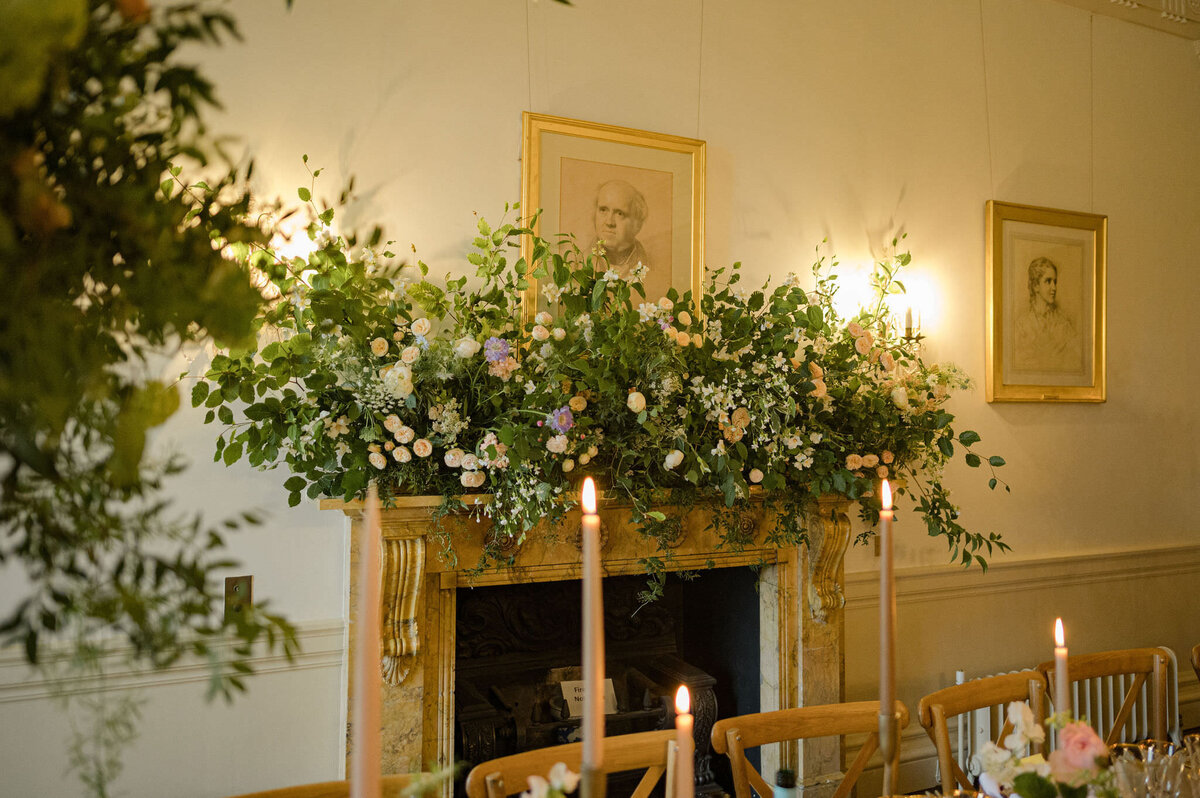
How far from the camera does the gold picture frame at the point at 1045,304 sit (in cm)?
358

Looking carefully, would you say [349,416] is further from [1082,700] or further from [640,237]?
[1082,700]

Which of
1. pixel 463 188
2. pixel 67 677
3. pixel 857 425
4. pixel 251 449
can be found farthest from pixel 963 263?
pixel 67 677

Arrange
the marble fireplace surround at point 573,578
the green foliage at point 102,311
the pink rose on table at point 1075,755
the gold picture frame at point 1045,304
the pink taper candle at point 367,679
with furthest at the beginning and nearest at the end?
the gold picture frame at point 1045,304 → the marble fireplace surround at point 573,578 → the pink rose on table at point 1075,755 → the pink taper candle at point 367,679 → the green foliage at point 102,311

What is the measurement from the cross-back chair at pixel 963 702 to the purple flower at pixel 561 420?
1.15 meters

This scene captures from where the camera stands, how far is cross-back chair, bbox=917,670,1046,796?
1.96 metres

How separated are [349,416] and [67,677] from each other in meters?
1.79

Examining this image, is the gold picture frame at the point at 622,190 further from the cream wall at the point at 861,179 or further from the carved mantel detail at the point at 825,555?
the carved mantel detail at the point at 825,555

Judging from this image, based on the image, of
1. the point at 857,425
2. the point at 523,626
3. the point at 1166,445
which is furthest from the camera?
the point at 1166,445

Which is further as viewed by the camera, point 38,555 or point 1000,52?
point 1000,52

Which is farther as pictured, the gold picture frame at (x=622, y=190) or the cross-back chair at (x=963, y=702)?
the gold picture frame at (x=622, y=190)

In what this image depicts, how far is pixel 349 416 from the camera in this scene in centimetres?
212

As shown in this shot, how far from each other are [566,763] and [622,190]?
1.94 meters

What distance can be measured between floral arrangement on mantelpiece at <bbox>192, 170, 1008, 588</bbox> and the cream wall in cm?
29

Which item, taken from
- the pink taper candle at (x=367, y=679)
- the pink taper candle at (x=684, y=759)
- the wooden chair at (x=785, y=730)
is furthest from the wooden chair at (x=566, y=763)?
the pink taper candle at (x=367, y=679)
